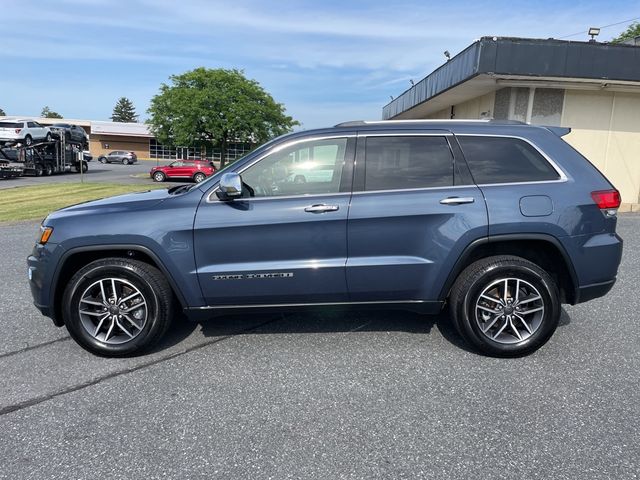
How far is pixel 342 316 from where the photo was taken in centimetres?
440

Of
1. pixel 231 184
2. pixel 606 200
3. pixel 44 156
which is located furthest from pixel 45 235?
pixel 44 156

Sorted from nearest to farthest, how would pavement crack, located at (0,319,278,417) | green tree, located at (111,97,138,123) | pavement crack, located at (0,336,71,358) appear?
1. pavement crack, located at (0,319,278,417)
2. pavement crack, located at (0,336,71,358)
3. green tree, located at (111,97,138,123)

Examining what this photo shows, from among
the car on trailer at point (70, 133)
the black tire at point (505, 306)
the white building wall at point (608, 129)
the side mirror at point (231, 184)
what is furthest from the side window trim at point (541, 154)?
the car on trailer at point (70, 133)

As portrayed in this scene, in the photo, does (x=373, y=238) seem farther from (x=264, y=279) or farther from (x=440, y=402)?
(x=440, y=402)

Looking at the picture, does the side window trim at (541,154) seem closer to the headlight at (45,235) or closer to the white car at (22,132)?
the headlight at (45,235)

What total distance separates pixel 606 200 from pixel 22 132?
1229 inches

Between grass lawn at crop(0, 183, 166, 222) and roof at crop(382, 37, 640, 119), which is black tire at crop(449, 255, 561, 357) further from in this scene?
grass lawn at crop(0, 183, 166, 222)

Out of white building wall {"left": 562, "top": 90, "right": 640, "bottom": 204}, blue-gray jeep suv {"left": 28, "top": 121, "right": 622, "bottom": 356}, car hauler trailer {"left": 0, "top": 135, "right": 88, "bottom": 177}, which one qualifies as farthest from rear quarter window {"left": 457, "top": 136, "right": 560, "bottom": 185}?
car hauler trailer {"left": 0, "top": 135, "right": 88, "bottom": 177}

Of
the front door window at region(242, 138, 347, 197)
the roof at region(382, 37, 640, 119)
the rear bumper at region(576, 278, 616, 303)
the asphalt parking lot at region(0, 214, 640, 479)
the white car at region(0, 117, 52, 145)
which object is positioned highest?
the roof at region(382, 37, 640, 119)

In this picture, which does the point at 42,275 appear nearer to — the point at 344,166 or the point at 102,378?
the point at 102,378

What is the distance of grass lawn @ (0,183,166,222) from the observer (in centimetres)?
1296

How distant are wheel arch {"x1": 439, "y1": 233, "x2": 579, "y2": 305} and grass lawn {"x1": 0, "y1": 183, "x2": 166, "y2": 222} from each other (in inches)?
486

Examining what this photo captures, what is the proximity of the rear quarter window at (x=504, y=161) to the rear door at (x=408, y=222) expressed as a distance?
12 centimetres

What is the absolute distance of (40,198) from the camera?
55.1 ft
